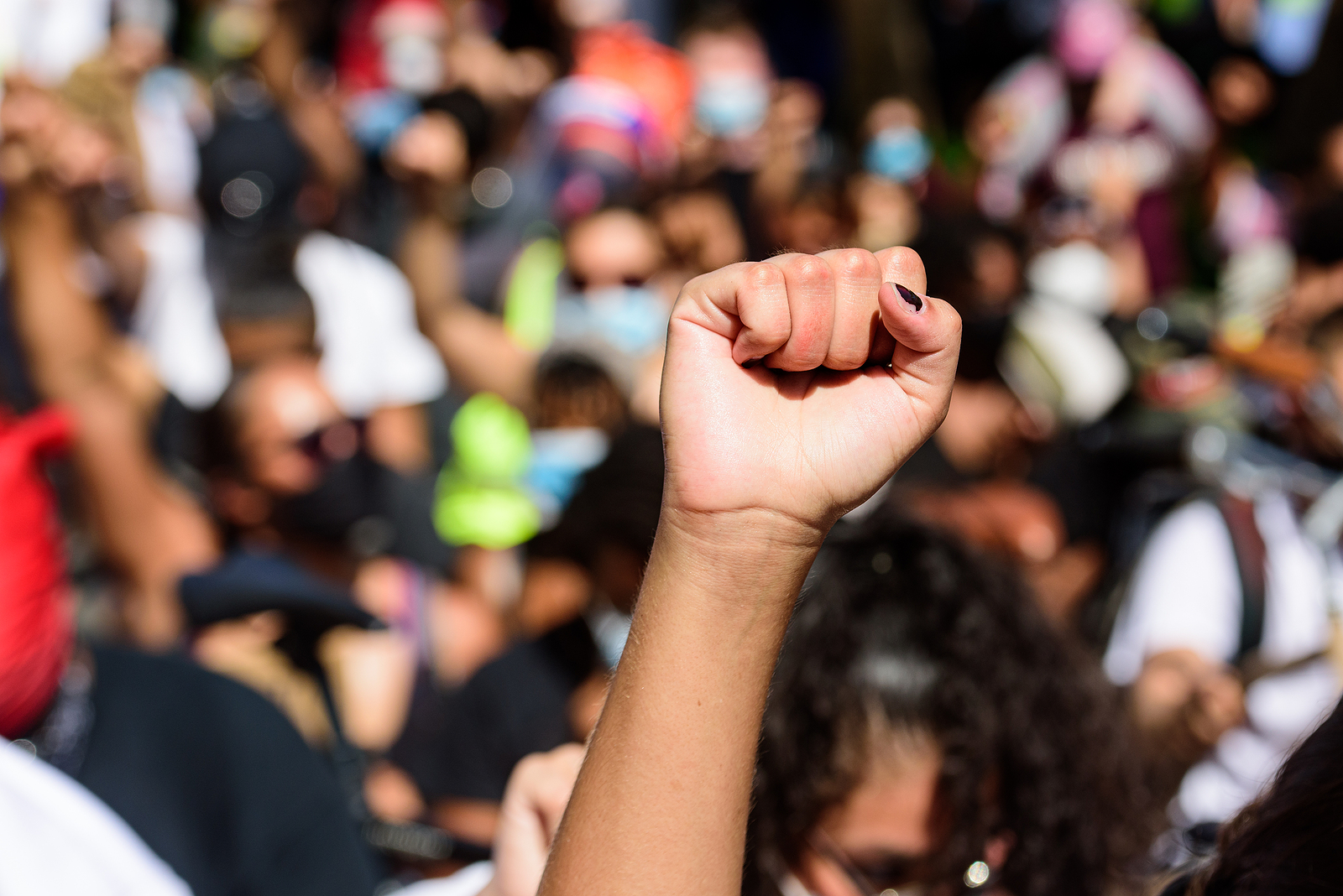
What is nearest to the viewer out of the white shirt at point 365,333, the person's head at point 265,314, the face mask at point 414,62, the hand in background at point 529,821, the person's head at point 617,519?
the hand in background at point 529,821

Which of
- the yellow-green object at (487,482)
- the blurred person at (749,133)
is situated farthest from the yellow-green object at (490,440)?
the blurred person at (749,133)

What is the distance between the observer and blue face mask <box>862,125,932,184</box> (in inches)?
221

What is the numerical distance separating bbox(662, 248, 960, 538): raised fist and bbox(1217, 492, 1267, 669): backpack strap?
1886mm

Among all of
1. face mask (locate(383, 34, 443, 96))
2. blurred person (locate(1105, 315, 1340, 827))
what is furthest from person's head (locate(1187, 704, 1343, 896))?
face mask (locate(383, 34, 443, 96))

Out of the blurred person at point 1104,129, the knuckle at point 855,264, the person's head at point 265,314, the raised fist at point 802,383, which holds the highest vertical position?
the knuckle at point 855,264

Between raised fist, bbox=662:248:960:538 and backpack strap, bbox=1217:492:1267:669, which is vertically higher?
raised fist, bbox=662:248:960:538

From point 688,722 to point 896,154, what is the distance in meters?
5.09

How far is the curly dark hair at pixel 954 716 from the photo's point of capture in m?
1.63

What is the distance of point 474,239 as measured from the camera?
466 cm

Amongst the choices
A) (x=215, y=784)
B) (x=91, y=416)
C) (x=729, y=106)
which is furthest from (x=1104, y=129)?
(x=215, y=784)

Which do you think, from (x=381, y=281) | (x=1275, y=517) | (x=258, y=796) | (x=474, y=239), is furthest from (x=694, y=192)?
(x=258, y=796)

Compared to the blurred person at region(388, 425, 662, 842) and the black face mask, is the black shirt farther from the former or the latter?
the black face mask

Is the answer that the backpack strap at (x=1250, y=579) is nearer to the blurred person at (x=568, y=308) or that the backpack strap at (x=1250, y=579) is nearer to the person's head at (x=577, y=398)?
the person's head at (x=577, y=398)

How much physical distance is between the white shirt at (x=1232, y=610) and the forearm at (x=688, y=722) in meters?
1.76
